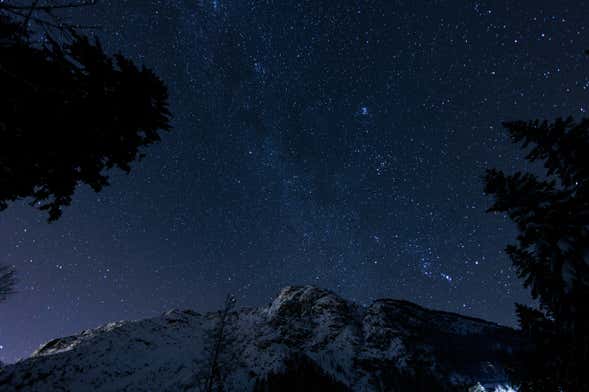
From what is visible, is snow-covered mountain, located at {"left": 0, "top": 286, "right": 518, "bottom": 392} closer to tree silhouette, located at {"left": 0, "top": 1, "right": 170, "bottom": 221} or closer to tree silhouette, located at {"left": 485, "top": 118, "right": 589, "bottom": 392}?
tree silhouette, located at {"left": 485, "top": 118, "right": 589, "bottom": 392}

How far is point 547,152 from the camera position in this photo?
11477 millimetres

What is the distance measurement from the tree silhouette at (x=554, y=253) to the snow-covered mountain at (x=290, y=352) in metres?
25.1

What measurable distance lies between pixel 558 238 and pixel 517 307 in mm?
3135

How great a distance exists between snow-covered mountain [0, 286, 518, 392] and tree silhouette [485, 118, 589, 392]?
2511 cm

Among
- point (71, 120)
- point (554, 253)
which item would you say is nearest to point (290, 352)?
point (554, 253)

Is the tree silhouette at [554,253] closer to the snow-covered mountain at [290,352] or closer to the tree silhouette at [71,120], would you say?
the tree silhouette at [71,120]

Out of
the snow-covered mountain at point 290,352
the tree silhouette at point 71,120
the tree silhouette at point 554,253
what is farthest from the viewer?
the snow-covered mountain at point 290,352

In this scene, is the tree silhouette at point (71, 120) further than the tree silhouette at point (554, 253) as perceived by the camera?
No

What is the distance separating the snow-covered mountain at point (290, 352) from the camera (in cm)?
4244

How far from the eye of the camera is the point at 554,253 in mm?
9453

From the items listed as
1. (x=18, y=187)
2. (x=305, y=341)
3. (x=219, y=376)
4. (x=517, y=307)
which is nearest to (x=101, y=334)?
(x=219, y=376)

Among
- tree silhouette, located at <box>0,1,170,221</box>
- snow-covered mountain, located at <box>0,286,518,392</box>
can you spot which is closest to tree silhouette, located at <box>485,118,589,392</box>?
tree silhouette, located at <box>0,1,170,221</box>

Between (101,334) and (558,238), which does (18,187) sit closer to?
(558,238)

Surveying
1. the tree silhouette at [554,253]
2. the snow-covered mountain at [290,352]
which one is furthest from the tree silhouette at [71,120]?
the snow-covered mountain at [290,352]
